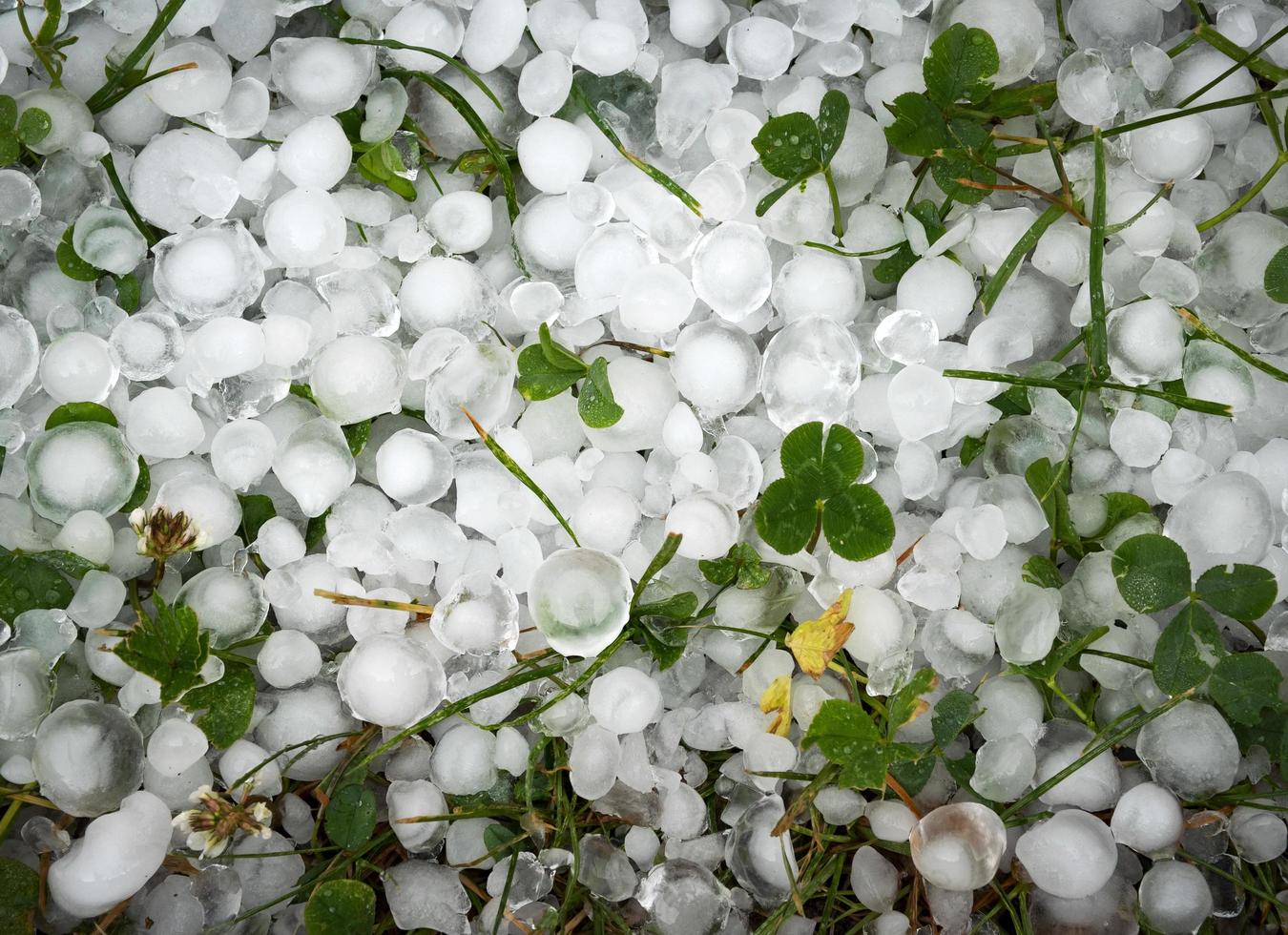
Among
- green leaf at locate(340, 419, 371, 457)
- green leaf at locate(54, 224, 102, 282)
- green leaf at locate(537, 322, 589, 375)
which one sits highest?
green leaf at locate(54, 224, 102, 282)

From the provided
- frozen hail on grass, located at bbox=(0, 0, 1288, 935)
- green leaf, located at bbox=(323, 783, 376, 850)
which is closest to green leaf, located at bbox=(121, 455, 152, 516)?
frozen hail on grass, located at bbox=(0, 0, 1288, 935)

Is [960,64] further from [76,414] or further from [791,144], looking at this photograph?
[76,414]

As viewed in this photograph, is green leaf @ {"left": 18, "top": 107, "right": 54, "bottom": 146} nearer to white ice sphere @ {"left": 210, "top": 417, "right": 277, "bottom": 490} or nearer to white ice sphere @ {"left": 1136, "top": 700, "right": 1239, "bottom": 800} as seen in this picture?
white ice sphere @ {"left": 210, "top": 417, "right": 277, "bottom": 490}

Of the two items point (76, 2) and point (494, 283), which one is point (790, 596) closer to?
point (494, 283)

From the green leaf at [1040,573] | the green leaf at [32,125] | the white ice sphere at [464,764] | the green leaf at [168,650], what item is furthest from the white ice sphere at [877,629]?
the green leaf at [32,125]

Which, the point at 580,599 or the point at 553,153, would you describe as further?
the point at 553,153

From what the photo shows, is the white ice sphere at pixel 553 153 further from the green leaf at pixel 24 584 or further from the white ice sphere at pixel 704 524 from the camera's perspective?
the green leaf at pixel 24 584

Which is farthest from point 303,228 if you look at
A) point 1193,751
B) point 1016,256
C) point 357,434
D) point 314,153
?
point 1193,751
